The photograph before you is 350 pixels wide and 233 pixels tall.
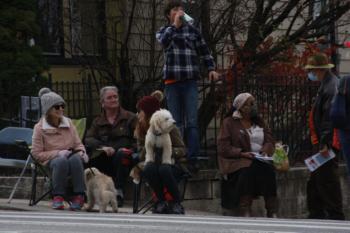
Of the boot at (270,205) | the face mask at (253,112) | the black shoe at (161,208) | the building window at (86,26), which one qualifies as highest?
the building window at (86,26)

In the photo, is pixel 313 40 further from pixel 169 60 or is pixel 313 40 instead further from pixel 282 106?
pixel 169 60

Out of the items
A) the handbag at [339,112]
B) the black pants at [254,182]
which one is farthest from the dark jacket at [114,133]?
the handbag at [339,112]

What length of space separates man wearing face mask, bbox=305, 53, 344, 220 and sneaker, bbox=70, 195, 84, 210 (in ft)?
9.36

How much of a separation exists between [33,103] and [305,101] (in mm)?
→ 4133

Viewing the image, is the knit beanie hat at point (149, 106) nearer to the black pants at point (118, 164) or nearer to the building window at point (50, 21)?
the black pants at point (118, 164)

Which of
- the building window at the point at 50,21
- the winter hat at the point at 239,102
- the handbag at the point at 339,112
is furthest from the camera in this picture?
the building window at the point at 50,21

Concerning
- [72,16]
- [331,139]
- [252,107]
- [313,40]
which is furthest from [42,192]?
[313,40]

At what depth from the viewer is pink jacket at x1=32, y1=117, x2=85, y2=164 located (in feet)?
38.4

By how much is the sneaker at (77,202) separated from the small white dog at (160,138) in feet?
3.12

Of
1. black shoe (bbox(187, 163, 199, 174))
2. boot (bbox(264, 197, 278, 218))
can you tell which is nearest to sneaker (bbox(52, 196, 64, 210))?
black shoe (bbox(187, 163, 199, 174))

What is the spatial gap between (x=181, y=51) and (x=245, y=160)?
1735 mm

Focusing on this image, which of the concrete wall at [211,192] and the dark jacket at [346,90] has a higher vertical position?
the dark jacket at [346,90]

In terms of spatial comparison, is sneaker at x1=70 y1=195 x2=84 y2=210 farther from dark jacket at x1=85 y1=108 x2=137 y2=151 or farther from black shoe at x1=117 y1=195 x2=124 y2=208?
dark jacket at x1=85 y1=108 x2=137 y2=151

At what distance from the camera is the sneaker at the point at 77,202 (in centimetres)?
1141
